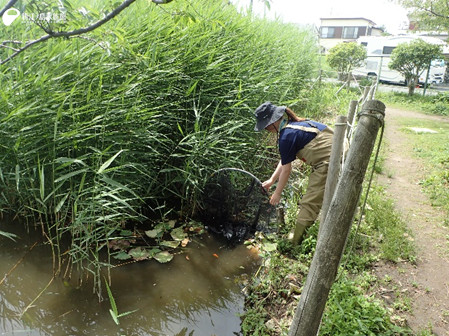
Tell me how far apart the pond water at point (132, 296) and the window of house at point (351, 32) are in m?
41.0

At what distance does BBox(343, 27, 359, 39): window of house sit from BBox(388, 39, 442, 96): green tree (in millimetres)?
27687

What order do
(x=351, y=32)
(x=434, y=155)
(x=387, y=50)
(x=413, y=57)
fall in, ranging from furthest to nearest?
(x=351, y=32)
(x=387, y=50)
(x=413, y=57)
(x=434, y=155)

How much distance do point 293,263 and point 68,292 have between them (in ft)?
6.43

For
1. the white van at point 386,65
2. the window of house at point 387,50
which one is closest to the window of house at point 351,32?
the white van at point 386,65

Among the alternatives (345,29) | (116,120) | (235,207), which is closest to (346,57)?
(235,207)

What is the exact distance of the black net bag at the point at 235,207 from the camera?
3.85 m

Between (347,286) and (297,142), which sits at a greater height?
(297,142)

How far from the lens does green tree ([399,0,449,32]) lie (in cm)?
1105

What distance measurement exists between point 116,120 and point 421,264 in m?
3.08

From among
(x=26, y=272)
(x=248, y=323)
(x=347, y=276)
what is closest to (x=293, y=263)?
(x=347, y=276)

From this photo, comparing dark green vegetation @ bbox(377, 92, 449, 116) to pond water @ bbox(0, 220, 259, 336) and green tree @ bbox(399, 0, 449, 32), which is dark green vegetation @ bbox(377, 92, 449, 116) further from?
pond water @ bbox(0, 220, 259, 336)

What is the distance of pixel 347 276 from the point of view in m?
2.91

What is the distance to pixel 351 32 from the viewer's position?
38.7 m

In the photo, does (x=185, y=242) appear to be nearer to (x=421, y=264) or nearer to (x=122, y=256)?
(x=122, y=256)
